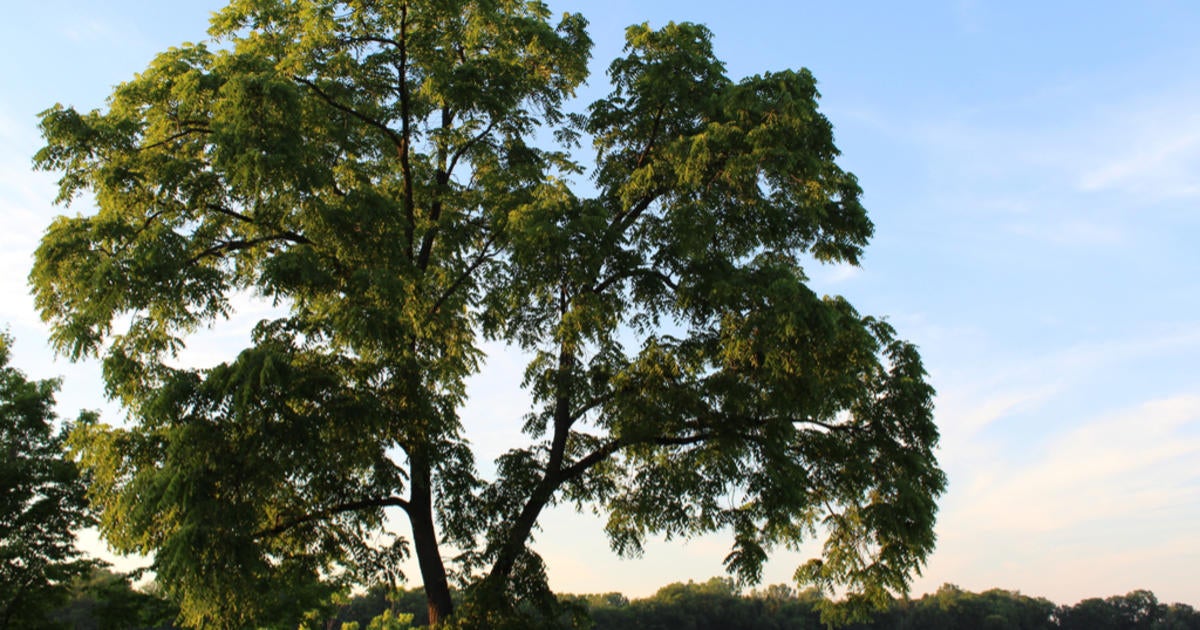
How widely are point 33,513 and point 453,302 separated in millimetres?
14358

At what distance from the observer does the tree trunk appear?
12812 millimetres

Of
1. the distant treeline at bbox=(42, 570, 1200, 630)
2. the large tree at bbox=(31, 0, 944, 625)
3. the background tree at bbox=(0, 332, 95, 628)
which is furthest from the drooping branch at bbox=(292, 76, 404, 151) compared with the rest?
the distant treeline at bbox=(42, 570, 1200, 630)

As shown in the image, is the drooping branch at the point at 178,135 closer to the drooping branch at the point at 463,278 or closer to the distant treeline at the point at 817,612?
the drooping branch at the point at 463,278

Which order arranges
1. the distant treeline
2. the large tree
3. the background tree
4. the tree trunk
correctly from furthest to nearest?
the distant treeline
the background tree
the tree trunk
the large tree

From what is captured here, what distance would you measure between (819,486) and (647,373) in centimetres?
368

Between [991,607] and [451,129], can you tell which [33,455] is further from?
[991,607]

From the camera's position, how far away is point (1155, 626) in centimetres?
9469

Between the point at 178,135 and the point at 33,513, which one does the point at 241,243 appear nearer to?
the point at 178,135

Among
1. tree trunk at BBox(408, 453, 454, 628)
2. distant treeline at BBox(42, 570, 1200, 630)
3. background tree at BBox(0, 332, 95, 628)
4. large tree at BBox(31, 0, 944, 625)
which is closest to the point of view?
large tree at BBox(31, 0, 944, 625)

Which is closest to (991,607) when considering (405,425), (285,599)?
(285,599)

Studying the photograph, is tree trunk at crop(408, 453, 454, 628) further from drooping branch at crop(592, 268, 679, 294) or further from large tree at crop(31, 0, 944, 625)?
drooping branch at crop(592, 268, 679, 294)

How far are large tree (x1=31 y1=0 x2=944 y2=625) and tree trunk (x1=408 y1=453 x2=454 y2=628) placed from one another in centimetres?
4

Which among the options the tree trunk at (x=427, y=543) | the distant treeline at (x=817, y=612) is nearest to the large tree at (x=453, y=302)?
the tree trunk at (x=427, y=543)

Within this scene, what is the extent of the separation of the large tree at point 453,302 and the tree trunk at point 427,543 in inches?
1.6
